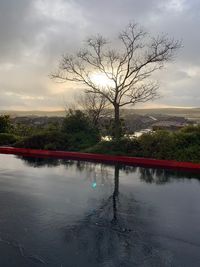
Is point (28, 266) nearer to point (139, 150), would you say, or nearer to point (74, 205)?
point (74, 205)

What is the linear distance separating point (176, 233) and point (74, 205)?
2.78 m

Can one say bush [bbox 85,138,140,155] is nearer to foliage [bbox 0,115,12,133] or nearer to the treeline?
the treeline

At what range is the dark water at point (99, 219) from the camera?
5852 mm

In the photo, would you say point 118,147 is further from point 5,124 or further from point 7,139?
point 5,124

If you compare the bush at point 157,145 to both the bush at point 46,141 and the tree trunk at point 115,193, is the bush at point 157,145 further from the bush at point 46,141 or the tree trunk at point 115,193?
the bush at point 46,141

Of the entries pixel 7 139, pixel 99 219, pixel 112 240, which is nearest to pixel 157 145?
pixel 99 219

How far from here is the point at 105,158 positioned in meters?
16.0

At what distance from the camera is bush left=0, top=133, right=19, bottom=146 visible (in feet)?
68.2

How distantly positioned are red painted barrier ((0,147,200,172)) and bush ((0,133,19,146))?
2075 millimetres

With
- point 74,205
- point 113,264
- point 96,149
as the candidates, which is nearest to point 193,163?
point 96,149

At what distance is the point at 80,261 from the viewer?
222 inches

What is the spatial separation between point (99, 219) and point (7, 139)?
572 inches

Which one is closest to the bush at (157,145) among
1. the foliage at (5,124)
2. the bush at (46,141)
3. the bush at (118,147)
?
the bush at (118,147)

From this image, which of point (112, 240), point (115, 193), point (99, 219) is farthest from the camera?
point (115, 193)
